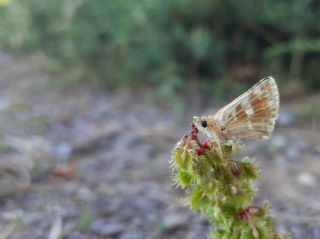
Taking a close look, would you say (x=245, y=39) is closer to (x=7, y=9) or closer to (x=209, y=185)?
(x=7, y=9)

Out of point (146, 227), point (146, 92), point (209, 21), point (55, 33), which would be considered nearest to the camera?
point (146, 227)

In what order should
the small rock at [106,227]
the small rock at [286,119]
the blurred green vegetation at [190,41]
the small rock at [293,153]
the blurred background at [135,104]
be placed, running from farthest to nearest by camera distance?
the blurred green vegetation at [190,41] < the small rock at [286,119] < the small rock at [293,153] < the blurred background at [135,104] < the small rock at [106,227]

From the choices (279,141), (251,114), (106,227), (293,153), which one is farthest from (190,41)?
(251,114)

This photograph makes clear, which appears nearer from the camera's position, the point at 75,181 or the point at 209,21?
the point at 75,181

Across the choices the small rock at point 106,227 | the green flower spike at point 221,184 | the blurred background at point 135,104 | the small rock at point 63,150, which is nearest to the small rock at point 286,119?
the blurred background at point 135,104

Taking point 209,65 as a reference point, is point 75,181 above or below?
below

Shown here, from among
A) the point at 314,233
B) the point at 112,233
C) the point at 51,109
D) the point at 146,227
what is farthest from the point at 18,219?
the point at 51,109

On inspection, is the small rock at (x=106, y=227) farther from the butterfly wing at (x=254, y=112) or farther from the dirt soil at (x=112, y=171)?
the butterfly wing at (x=254, y=112)

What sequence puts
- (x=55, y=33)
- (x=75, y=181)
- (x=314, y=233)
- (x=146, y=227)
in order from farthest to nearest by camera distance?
(x=55, y=33) < (x=75, y=181) < (x=146, y=227) < (x=314, y=233)

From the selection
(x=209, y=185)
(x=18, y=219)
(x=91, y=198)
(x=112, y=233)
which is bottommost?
(x=209, y=185)

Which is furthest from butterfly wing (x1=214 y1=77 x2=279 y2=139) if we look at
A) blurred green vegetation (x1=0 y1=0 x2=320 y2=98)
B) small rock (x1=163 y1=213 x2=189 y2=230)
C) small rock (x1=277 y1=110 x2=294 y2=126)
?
blurred green vegetation (x1=0 y1=0 x2=320 y2=98)
